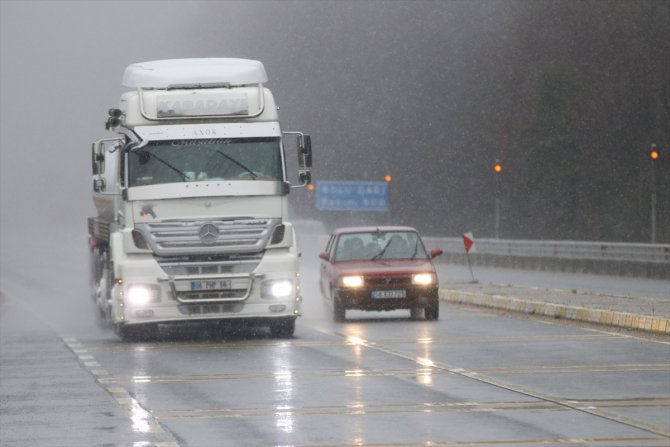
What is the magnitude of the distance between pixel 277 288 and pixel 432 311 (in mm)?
5077

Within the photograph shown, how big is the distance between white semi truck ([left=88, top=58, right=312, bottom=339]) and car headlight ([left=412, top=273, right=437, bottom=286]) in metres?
4.10

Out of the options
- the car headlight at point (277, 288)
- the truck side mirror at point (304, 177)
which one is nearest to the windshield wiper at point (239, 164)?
the truck side mirror at point (304, 177)

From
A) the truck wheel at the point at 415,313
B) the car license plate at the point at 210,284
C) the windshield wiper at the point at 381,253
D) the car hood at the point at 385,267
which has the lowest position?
the truck wheel at the point at 415,313

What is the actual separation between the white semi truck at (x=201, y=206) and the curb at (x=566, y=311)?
5.06m

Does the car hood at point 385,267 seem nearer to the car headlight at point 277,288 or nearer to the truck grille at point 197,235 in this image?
the car headlight at point 277,288

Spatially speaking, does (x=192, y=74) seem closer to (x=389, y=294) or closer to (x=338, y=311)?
(x=389, y=294)

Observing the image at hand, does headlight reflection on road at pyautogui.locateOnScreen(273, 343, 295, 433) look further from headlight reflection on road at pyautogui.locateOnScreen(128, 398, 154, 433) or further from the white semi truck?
the white semi truck

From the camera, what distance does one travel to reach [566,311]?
80.5ft

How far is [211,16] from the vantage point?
366 feet

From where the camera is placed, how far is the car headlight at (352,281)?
2472 cm

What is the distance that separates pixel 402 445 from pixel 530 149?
79.8 m

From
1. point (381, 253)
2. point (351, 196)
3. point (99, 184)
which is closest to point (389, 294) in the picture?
point (381, 253)

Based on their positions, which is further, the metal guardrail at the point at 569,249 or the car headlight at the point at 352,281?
the metal guardrail at the point at 569,249

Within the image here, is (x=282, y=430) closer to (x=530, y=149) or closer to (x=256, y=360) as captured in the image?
(x=256, y=360)
